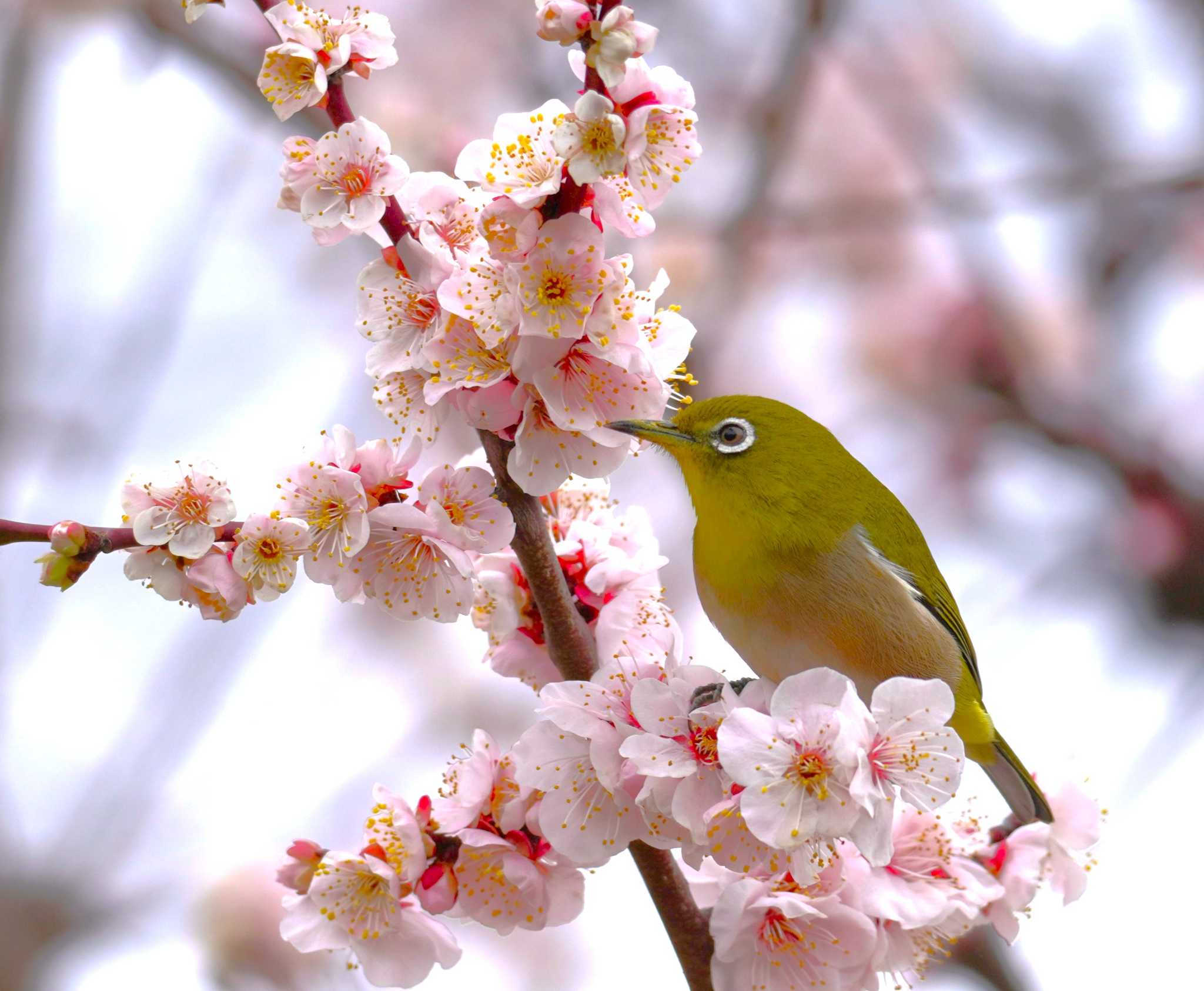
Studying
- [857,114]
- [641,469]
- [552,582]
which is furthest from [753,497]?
[857,114]

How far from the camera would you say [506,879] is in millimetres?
2236

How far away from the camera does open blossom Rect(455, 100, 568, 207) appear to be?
1840mm

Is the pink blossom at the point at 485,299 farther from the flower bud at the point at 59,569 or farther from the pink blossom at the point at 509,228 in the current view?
the flower bud at the point at 59,569

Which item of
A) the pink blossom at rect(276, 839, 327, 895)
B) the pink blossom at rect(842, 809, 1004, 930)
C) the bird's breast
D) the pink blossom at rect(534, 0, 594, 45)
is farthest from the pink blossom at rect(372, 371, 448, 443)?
the pink blossom at rect(842, 809, 1004, 930)

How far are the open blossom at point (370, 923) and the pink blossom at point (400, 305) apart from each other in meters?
0.94

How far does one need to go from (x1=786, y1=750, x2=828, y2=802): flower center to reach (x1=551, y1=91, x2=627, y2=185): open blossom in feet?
3.07

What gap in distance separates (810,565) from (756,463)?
0.30m

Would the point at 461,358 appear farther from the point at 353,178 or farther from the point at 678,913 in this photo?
the point at 678,913

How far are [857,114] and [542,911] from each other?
7.64 metres

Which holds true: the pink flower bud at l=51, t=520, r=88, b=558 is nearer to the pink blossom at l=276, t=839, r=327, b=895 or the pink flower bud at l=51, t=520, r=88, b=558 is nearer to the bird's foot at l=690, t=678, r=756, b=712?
the pink blossom at l=276, t=839, r=327, b=895

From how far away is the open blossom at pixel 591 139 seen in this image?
172 cm

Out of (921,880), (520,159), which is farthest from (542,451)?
(921,880)

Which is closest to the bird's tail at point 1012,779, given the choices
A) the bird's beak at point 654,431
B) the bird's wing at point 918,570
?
the bird's wing at point 918,570

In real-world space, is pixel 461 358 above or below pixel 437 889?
above
